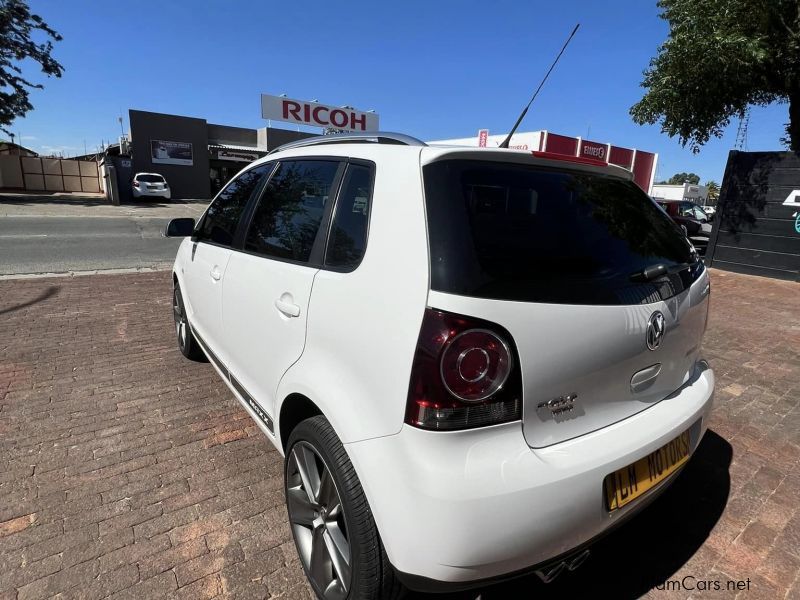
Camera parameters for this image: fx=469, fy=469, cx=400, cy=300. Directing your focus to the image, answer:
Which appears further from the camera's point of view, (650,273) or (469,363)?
(650,273)

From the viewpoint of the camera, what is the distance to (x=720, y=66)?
7.84 m

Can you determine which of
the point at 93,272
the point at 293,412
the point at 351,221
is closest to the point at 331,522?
the point at 293,412

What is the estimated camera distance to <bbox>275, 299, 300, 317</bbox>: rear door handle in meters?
1.86

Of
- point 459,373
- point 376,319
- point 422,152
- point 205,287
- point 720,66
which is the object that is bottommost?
point 205,287

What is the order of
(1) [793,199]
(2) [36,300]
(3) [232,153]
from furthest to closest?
(3) [232,153] → (1) [793,199] → (2) [36,300]

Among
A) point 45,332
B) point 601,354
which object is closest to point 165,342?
point 45,332

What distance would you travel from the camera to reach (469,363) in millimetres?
1325

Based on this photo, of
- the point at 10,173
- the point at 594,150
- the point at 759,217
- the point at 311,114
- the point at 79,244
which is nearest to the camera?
the point at 759,217

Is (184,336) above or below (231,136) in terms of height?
below

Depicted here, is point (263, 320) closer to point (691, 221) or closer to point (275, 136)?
point (691, 221)

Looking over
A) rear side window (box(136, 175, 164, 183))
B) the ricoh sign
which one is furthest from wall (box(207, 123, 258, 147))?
the ricoh sign

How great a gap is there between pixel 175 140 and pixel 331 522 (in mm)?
33924

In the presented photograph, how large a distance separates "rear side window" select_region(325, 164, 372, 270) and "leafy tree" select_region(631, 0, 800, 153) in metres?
8.39

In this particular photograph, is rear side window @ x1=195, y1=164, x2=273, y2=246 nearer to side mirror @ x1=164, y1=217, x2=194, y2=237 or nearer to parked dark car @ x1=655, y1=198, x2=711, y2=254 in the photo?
side mirror @ x1=164, y1=217, x2=194, y2=237
